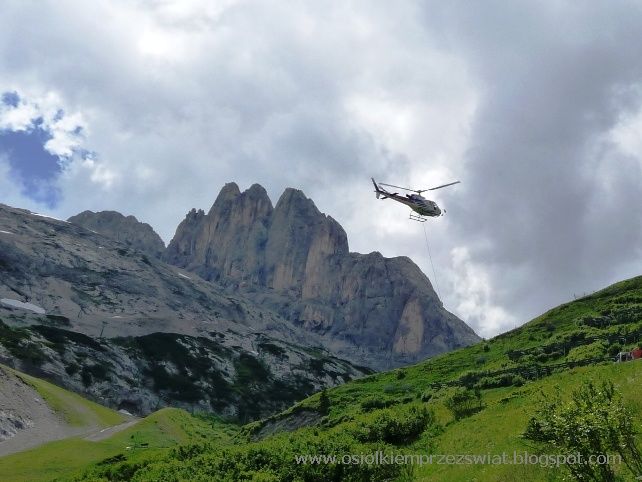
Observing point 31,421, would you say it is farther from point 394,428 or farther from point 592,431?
point 592,431

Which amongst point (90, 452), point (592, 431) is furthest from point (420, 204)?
point (90, 452)

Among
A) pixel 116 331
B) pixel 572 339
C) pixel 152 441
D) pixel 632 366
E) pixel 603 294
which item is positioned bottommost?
pixel 152 441

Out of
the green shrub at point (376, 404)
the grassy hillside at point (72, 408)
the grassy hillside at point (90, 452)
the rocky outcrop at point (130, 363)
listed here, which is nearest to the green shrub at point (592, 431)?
the grassy hillside at point (90, 452)

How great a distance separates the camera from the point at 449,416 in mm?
36844

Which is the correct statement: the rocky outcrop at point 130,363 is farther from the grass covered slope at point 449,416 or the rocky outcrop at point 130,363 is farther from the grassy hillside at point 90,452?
the grass covered slope at point 449,416

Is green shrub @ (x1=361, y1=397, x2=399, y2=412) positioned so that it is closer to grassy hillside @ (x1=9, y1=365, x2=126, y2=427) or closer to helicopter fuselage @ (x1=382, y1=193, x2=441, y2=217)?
helicopter fuselage @ (x1=382, y1=193, x2=441, y2=217)

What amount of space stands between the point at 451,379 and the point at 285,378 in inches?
5359

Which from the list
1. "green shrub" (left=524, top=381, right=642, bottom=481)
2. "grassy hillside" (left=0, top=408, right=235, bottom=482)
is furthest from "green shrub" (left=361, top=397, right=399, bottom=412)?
"green shrub" (left=524, top=381, right=642, bottom=481)

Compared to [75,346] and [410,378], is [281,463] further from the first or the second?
[75,346]

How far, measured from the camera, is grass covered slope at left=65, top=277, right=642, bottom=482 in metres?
23.4

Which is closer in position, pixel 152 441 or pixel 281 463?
pixel 281 463

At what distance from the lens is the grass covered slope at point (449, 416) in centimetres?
2341

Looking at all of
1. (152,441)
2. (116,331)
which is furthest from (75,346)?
(152,441)

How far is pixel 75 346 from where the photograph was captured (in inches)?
5822
